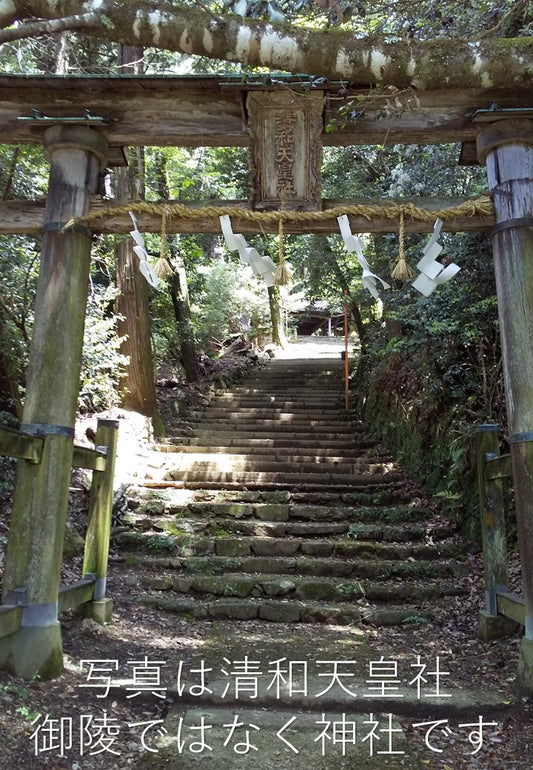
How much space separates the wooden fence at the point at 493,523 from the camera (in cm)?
396

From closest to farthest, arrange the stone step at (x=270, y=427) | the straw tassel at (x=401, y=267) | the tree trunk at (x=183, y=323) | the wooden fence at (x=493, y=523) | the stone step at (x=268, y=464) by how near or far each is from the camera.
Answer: the straw tassel at (x=401, y=267)
the wooden fence at (x=493, y=523)
the stone step at (x=268, y=464)
the stone step at (x=270, y=427)
the tree trunk at (x=183, y=323)

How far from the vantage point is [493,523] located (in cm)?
413

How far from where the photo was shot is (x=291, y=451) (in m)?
8.52

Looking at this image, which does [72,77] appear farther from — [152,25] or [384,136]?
[384,136]

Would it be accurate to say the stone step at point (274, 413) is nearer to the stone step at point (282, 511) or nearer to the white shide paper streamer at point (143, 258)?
the stone step at point (282, 511)

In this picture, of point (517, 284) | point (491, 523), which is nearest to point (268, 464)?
point (491, 523)

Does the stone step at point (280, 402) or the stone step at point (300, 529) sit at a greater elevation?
the stone step at point (280, 402)

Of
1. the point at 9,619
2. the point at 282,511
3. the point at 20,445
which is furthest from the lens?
the point at 282,511

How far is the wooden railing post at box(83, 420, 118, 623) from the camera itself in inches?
164

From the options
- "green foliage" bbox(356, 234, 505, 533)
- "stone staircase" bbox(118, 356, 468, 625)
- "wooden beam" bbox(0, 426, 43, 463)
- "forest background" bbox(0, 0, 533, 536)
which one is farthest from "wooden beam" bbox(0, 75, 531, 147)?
"stone staircase" bbox(118, 356, 468, 625)

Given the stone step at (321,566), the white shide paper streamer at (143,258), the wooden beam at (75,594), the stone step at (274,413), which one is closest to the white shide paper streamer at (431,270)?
the white shide paper streamer at (143,258)

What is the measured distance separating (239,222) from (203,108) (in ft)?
2.69

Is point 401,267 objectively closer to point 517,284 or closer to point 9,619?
point 517,284

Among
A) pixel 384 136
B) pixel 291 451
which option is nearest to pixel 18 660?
pixel 384 136
